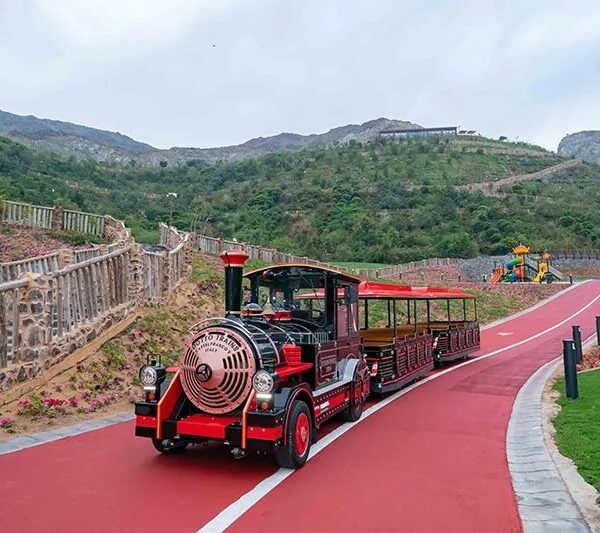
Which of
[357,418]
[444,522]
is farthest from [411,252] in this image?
[444,522]

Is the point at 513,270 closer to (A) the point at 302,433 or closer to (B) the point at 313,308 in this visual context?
(B) the point at 313,308

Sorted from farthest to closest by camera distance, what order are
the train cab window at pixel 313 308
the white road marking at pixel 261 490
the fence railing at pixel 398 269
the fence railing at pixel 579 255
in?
1. the fence railing at pixel 579 255
2. the fence railing at pixel 398 269
3. the train cab window at pixel 313 308
4. the white road marking at pixel 261 490

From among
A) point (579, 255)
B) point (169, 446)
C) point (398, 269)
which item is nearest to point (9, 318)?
point (169, 446)

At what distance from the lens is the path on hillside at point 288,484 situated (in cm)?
426

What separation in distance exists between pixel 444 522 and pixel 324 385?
2.85 m

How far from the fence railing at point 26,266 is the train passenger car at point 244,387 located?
619 cm

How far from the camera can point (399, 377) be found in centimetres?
1076

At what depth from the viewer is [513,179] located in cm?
8806

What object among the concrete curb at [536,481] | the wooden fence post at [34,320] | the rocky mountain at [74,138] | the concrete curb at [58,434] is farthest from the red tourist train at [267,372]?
the rocky mountain at [74,138]

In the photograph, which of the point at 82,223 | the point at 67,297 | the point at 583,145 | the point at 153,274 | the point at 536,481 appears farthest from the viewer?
the point at 583,145

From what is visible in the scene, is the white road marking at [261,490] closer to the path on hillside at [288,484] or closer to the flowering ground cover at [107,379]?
the path on hillside at [288,484]

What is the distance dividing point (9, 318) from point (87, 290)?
2.00 m

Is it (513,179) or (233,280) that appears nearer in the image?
(233,280)

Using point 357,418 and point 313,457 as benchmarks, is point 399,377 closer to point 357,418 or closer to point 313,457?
point 357,418
